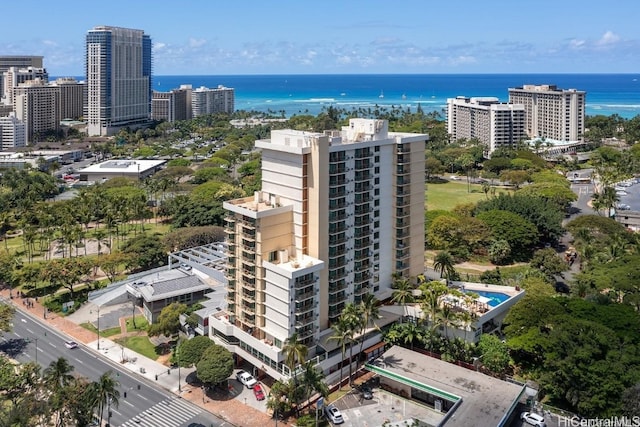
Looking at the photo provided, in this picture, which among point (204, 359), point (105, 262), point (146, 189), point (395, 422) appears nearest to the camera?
point (395, 422)

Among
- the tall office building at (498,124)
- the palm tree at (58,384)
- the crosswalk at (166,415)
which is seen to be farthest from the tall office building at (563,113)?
the palm tree at (58,384)

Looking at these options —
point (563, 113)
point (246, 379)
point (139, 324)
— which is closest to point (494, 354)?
point (246, 379)

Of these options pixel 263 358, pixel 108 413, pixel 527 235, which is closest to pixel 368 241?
pixel 263 358

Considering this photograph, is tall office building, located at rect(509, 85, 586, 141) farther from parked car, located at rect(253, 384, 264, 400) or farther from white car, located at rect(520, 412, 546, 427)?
parked car, located at rect(253, 384, 264, 400)


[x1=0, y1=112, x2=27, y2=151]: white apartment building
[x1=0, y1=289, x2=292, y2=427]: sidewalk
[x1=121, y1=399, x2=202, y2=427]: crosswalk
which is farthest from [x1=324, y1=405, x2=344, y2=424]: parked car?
[x1=0, y1=112, x2=27, y2=151]: white apartment building

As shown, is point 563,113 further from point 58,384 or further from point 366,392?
point 58,384

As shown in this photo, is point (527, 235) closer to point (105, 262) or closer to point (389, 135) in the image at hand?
point (389, 135)
